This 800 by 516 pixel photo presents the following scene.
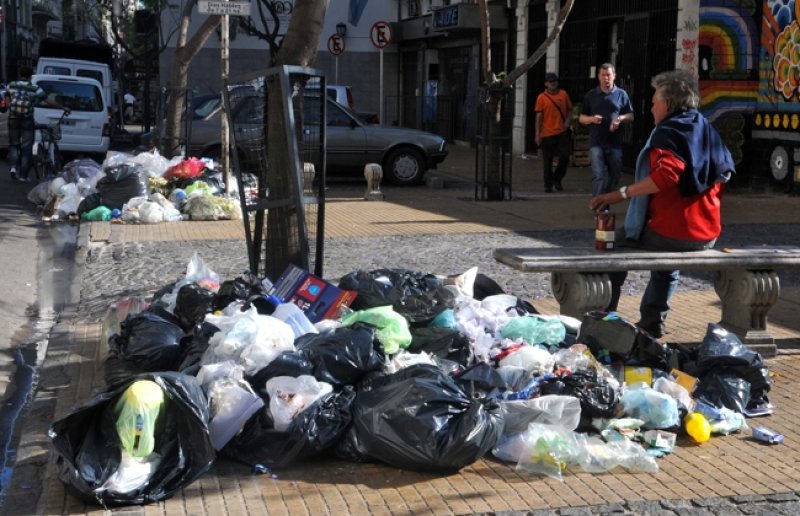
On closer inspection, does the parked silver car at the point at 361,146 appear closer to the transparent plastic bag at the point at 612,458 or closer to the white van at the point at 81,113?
the white van at the point at 81,113

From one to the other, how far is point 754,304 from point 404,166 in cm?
1258

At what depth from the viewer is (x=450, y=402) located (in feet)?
16.5

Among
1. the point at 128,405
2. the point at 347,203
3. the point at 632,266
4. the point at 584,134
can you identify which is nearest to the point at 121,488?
the point at 128,405

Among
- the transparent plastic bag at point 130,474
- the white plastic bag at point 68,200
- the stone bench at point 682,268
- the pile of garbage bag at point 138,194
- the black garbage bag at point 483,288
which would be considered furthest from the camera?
the white plastic bag at point 68,200

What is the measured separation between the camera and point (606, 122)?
523 inches

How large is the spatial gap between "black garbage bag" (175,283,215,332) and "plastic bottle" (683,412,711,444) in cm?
296

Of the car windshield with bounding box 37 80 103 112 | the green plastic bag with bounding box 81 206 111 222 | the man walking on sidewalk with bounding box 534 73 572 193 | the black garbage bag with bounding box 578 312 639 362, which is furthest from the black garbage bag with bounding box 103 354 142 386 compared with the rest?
the car windshield with bounding box 37 80 103 112

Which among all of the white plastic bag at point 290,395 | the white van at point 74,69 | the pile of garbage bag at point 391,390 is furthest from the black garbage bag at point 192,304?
the white van at point 74,69

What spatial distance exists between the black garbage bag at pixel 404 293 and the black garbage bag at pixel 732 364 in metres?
1.54

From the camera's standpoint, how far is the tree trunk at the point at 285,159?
7.50m

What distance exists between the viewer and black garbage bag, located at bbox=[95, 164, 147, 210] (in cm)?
1422

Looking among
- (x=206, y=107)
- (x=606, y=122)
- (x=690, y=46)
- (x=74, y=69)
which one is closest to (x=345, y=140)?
(x=206, y=107)

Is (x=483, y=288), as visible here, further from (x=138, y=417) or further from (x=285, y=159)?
(x=138, y=417)

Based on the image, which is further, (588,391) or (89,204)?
(89,204)
